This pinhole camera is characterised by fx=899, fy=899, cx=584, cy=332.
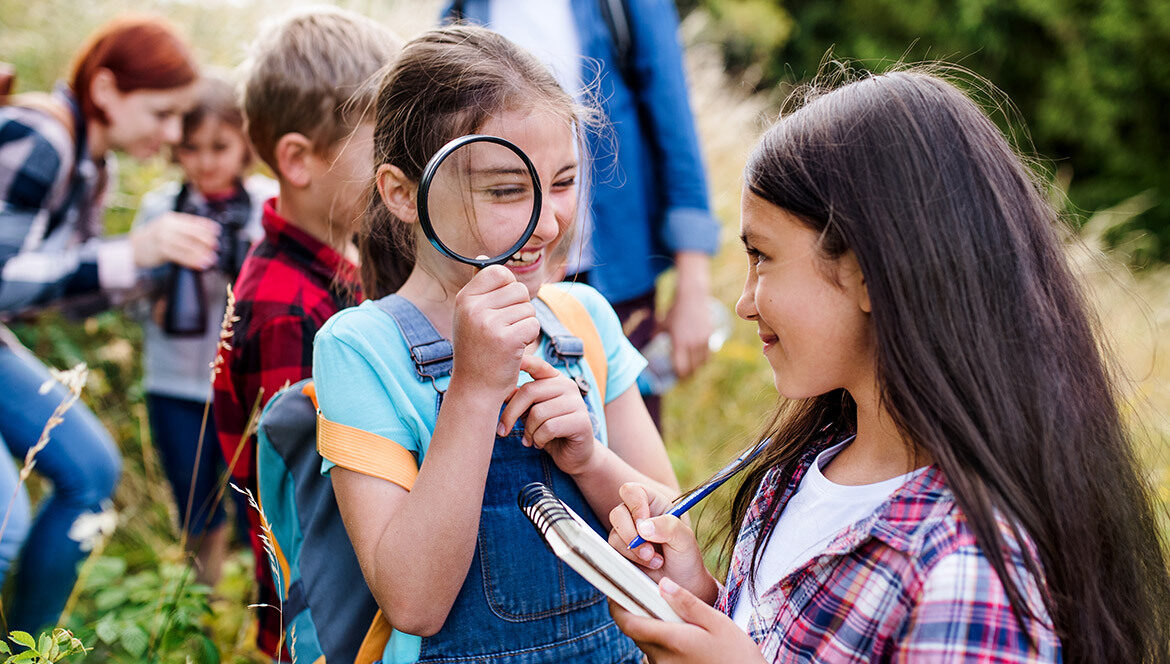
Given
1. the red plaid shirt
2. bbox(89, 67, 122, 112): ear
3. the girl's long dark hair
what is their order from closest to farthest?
the girl's long dark hair
the red plaid shirt
bbox(89, 67, 122, 112): ear

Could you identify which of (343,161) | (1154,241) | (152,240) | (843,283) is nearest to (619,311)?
(343,161)

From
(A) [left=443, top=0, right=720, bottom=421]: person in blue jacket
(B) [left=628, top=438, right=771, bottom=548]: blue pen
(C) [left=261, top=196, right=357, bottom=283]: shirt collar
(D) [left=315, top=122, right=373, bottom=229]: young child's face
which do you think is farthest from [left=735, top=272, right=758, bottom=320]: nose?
(A) [left=443, top=0, right=720, bottom=421]: person in blue jacket

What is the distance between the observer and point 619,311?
303 cm

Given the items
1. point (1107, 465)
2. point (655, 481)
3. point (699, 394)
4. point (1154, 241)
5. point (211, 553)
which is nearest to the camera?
point (1107, 465)

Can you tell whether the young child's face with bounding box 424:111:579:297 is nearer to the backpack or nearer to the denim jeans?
the backpack

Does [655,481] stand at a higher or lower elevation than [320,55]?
lower

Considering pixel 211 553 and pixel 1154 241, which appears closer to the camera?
pixel 211 553

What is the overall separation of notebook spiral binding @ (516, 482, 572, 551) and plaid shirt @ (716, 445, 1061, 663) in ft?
1.19

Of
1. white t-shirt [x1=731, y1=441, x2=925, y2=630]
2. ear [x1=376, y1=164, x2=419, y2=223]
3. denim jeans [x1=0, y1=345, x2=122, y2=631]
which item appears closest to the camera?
white t-shirt [x1=731, y1=441, x2=925, y2=630]

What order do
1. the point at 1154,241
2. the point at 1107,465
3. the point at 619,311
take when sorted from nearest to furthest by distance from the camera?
the point at 1107,465 < the point at 619,311 < the point at 1154,241

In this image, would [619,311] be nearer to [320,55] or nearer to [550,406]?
[320,55]

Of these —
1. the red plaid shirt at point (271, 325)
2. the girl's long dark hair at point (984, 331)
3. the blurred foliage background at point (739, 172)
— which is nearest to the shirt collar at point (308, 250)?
the red plaid shirt at point (271, 325)

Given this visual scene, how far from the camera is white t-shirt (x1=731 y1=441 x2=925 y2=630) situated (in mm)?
1313

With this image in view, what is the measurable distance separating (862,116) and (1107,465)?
24.0 inches
